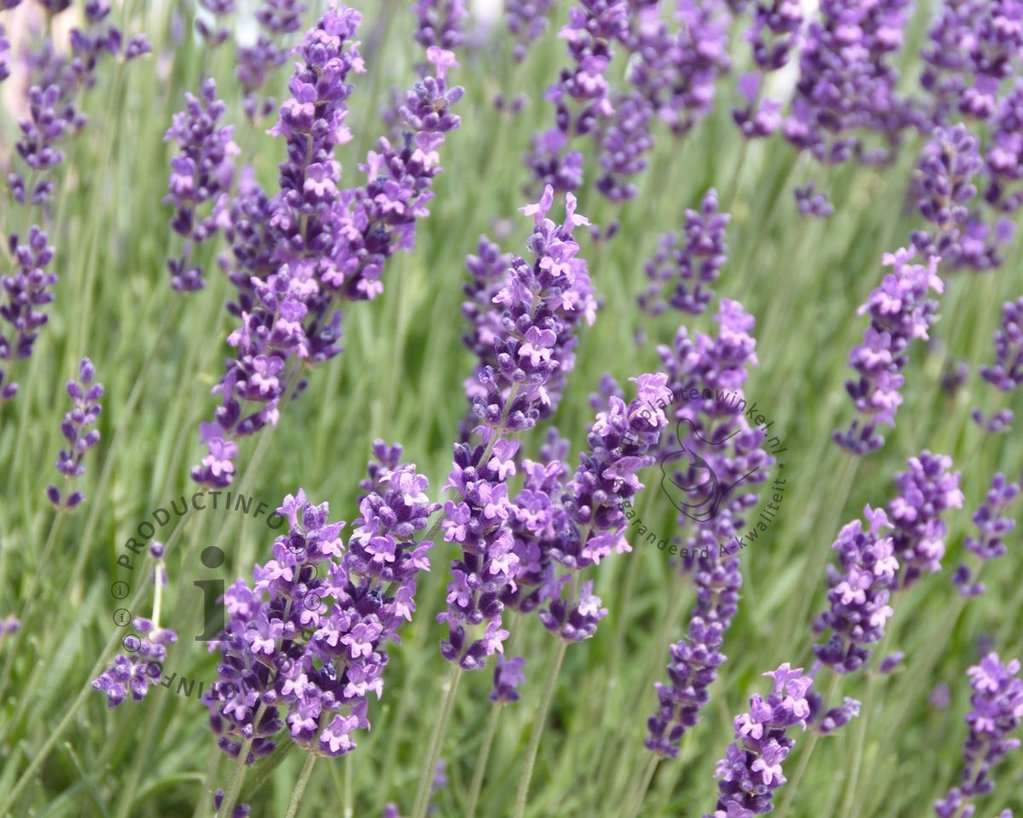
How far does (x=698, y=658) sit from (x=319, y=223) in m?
1.04

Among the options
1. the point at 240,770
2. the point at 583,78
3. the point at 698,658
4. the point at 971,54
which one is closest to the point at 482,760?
the point at 698,658

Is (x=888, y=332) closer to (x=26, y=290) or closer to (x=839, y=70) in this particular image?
(x=839, y=70)

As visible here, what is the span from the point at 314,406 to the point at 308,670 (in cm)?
204

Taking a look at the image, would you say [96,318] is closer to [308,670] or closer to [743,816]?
[308,670]

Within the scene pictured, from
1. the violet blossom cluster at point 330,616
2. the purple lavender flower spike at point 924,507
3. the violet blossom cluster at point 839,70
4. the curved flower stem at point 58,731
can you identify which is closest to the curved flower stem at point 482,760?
the violet blossom cluster at point 330,616

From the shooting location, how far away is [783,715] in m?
2.21

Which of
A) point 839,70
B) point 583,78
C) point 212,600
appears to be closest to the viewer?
point 212,600

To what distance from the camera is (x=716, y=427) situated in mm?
2947

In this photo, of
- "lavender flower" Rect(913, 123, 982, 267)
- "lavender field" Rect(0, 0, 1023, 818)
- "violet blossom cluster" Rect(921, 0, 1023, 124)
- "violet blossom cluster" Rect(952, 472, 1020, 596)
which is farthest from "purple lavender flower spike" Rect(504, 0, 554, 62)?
"violet blossom cluster" Rect(952, 472, 1020, 596)

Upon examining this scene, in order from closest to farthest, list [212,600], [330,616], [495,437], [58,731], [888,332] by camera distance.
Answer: [330,616], [495,437], [58,731], [888,332], [212,600]

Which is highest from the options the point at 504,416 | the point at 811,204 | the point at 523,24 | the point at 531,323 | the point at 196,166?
the point at 523,24

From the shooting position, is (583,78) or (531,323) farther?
(583,78)

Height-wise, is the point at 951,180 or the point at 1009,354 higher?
the point at 951,180

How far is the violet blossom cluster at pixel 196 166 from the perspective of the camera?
2.85 metres
